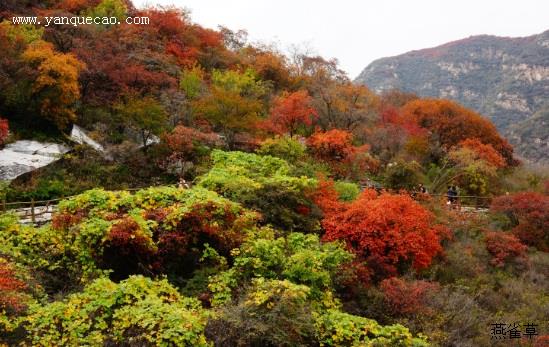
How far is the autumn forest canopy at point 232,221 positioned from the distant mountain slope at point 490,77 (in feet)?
138

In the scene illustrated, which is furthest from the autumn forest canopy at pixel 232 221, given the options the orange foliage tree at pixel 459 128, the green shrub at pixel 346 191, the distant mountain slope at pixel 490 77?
the distant mountain slope at pixel 490 77

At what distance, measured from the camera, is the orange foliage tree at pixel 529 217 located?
66.4ft

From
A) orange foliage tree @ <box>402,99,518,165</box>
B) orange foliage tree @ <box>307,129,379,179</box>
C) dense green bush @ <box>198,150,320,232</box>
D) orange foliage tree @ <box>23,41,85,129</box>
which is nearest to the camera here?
dense green bush @ <box>198,150,320,232</box>

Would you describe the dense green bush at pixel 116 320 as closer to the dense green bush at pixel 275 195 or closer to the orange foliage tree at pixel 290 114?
the dense green bush at pixel 275 195

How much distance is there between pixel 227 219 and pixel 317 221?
11.5 feet

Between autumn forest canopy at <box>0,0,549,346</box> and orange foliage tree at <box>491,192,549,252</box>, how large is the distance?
0.29 feet

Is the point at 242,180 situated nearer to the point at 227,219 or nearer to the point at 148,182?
the point at 227,219

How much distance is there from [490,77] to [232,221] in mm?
95356

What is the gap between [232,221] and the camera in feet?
42.4

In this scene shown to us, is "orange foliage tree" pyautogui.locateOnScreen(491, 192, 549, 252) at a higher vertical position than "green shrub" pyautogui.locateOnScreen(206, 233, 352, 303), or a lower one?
lower

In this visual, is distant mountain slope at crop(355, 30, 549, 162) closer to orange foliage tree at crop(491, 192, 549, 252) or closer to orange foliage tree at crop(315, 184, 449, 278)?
orange foliage tree at crop(491, 192, 549, 252)

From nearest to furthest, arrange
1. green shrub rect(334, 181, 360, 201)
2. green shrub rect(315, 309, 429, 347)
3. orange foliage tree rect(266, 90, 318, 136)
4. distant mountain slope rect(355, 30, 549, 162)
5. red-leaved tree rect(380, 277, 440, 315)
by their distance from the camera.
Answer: green shrub rect(315, 309, 429, 347) → red-leaved tree rect(380, 277, 440, 315) → green shrub rect(334, 181, 360, 201) → orange foliage tree rect(266, 90, 318, 136) → distant mountain slope rect(355, 30, 549, 162)

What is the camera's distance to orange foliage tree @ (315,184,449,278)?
543 inches


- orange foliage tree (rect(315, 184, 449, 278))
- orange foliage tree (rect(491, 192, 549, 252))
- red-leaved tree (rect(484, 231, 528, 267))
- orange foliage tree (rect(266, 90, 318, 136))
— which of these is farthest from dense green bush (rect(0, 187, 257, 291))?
orange foliage tree (rect(266, 90, 318, 136))
